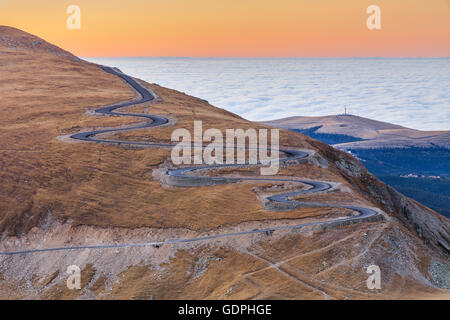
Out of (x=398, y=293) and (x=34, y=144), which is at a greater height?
(x=34, y=144)

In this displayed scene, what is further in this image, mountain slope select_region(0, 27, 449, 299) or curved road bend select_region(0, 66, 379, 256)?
curved road bend select_region(0, 66, 379, 256)

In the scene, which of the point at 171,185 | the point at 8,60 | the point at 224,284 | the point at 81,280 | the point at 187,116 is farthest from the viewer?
the point at 8,60

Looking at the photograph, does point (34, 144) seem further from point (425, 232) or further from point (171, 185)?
point (425, 232)

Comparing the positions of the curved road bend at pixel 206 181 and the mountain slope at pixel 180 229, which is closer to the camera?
the mountain slope at pixel 180 229

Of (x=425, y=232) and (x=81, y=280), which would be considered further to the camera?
(x=425, y=232)

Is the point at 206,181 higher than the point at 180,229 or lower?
higher

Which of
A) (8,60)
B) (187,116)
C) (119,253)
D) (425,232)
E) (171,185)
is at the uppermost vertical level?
(8,60)

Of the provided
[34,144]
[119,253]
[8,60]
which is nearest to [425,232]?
[119,253]

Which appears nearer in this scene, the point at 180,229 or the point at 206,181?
the point at 180,229
